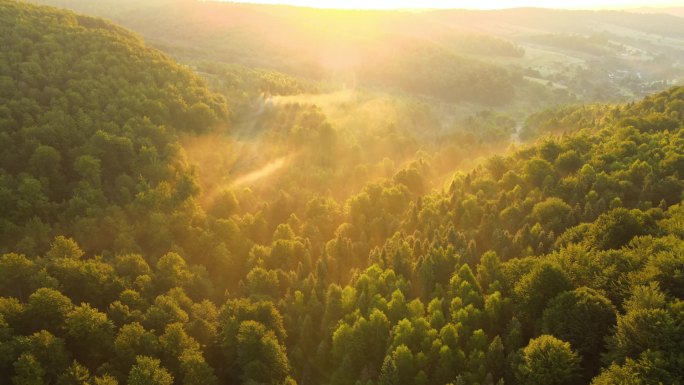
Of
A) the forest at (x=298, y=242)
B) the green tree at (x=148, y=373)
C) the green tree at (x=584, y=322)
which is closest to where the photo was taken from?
the green tree at (x=584, y=322)

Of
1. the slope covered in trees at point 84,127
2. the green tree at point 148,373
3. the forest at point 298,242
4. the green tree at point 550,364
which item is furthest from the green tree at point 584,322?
the slope covered in trees at point 84,127

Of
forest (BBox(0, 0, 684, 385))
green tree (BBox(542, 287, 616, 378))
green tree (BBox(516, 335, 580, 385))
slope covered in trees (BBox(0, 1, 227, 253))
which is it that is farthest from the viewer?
slope covered in trees (BBox(0, 1, 227, 253))

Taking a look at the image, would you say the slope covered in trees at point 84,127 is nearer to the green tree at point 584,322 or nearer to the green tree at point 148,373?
the green tree at point 148,373

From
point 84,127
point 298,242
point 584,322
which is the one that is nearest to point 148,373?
point 298,242

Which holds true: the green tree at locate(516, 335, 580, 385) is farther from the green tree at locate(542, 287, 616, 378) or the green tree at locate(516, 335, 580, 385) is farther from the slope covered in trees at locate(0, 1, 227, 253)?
the slope covered in trees at locate(0, 1, 227, 253)

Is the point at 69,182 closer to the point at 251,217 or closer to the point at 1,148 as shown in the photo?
the point at 1,148

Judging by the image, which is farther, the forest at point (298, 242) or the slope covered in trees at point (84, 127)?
the slope covered in trees at point (84, 127)

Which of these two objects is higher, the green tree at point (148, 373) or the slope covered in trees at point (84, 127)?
the slope covered in trees at point (84, 127)

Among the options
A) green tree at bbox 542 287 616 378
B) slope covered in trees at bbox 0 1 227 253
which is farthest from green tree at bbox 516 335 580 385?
slope covered in trees at bbox 0 1 227 253

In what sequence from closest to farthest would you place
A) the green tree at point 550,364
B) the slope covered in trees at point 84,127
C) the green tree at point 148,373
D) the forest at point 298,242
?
the green tree at point 550,364 → the green tree at point 148,373 → the forest at point 298,242 → the slope covered in trees at point 84,127
